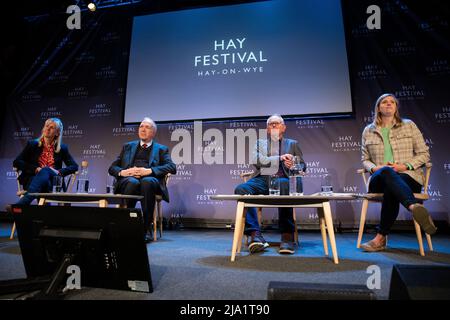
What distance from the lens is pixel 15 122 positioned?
453 cm

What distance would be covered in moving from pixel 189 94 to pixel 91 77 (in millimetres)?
1743

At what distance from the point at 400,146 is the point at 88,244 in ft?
8.04

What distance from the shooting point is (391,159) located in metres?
2.44

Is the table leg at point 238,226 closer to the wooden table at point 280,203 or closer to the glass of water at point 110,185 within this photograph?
the wooden table at point 280,203

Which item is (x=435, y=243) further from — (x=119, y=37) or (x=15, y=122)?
(x=15, y=122)

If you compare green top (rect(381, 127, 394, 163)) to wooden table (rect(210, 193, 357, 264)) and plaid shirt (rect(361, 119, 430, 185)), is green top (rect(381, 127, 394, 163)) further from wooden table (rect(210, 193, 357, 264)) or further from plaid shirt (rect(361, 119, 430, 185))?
wooden table (rect(210, 193, 357, 264))

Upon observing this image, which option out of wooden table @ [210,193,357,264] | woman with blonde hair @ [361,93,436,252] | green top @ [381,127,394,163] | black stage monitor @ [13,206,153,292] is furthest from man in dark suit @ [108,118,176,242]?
green top @ [381,127,394,163]

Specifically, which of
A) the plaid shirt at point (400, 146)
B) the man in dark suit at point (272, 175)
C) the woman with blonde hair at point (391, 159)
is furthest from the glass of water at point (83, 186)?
the plaid shirt at point (400, 146)

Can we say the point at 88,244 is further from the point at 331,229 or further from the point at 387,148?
the point at 387,148

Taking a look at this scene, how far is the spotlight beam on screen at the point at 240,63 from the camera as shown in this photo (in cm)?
364

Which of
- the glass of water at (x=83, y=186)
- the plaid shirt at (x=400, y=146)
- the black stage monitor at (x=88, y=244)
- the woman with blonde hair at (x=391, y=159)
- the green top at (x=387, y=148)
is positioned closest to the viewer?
the black stage monitor at (x=88, y=244)

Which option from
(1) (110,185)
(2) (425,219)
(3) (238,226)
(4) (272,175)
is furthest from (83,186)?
(2) (425,219)

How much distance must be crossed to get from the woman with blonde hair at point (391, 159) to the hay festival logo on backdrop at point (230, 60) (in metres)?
1.81
